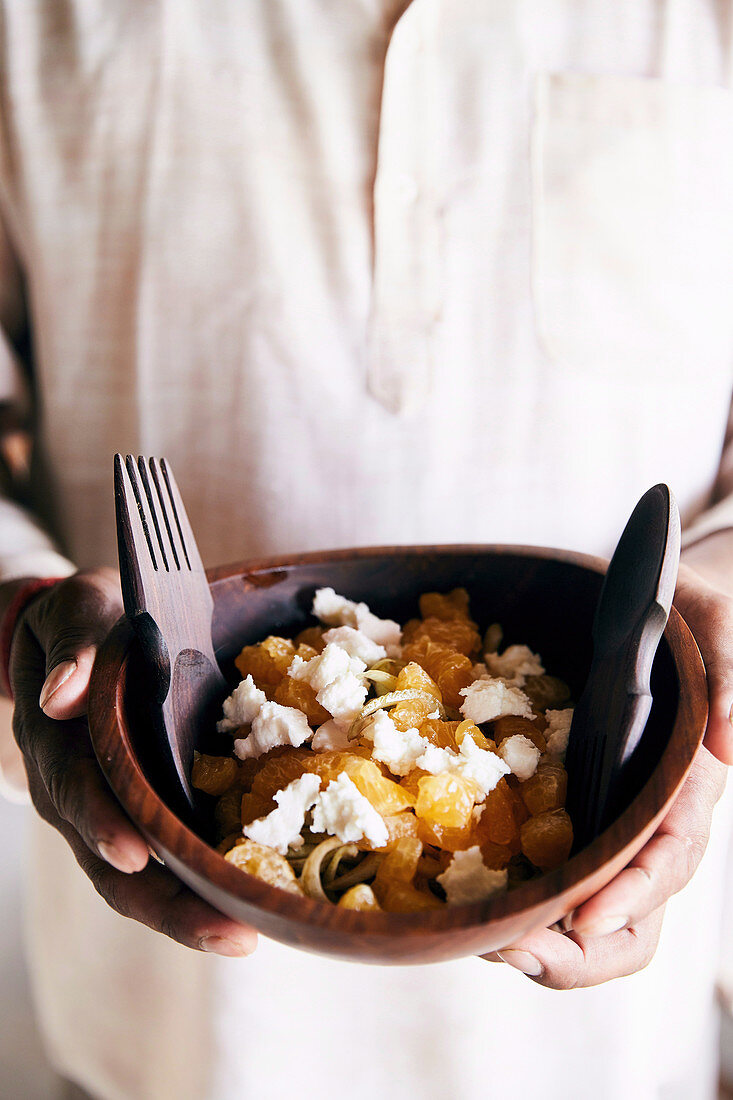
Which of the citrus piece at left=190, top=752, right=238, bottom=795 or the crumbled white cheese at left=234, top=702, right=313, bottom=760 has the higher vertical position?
the crumbled white cheese at left=234, top=702, right=313, bottom=760

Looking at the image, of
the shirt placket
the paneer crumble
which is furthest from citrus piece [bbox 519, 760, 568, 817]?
the shirt placket

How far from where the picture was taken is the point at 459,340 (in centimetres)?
82

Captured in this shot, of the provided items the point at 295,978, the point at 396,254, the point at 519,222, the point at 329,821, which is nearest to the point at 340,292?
the point at 396,254

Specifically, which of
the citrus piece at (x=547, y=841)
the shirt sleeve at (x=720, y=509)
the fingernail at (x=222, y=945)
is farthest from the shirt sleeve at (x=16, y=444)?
the shirt sleeve at (x=720, y=509)

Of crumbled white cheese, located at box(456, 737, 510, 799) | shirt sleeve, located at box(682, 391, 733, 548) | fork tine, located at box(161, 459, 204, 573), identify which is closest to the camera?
crumbled white cheese, located at box(456, 737, 510, 799)

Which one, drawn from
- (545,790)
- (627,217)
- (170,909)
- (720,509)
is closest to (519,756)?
(545,790)

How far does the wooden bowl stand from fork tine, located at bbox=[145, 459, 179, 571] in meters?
0.06

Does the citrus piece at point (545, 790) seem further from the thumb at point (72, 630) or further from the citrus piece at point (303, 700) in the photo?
the thumb at point (72, 630)

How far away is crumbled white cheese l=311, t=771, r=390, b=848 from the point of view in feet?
1.49

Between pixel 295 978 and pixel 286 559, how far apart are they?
51cm

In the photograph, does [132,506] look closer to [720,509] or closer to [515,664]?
[515,664]

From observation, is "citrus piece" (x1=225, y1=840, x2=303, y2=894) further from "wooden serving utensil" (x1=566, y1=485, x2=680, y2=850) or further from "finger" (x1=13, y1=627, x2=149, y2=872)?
"wooden serving utensil" (x1=566, y1=485, x2=680, y2=850)

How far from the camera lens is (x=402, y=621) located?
71 cm

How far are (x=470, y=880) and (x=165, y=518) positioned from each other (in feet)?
1.11
